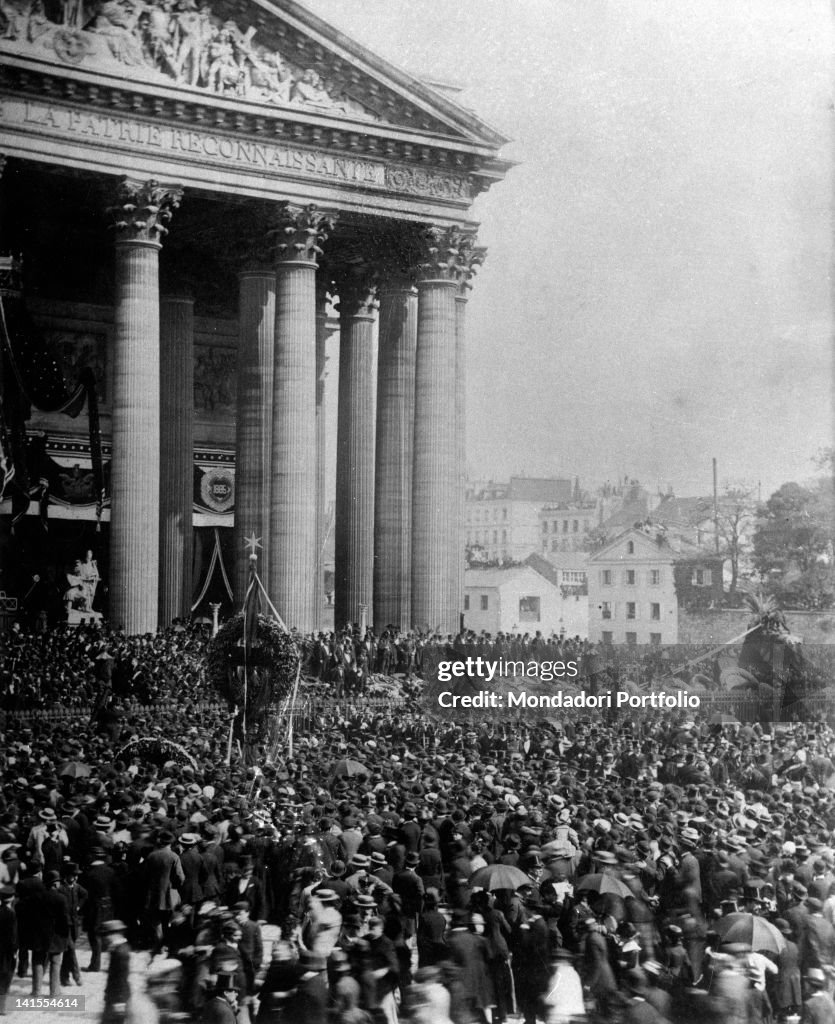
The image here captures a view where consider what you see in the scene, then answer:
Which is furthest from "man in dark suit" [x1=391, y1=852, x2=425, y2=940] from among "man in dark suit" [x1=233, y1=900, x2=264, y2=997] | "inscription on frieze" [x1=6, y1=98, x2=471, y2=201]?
"inscription on frieze" [x1=6, y1=98, x2=471, y2=201]

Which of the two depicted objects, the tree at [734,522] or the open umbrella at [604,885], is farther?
the tree at [734,522]

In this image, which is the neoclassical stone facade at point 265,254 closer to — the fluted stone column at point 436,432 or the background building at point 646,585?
the fluted stone column at point 436,432

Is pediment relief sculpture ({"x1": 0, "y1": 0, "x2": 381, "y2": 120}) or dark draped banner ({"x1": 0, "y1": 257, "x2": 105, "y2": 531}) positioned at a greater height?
pediment relief sculpture ({"x1": 0, "y1": 0, "x2": 381, "y2": 120})

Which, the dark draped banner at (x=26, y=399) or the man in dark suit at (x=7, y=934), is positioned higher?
the dark draped banner at (x=26, y=399)

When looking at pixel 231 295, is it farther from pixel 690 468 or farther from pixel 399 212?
pixel 690 468

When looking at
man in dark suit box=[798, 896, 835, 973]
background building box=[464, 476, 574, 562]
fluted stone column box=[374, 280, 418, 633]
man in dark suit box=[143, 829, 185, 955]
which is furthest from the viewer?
background building box=[464, 476, 574, 562]

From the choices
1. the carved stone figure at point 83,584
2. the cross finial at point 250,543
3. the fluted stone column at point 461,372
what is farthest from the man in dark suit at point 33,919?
the carved stone figure at point 83,584

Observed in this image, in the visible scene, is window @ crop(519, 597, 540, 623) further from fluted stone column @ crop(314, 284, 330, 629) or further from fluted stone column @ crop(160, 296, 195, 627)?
fluted stone column @ crop(160, 296, 195, 627)
